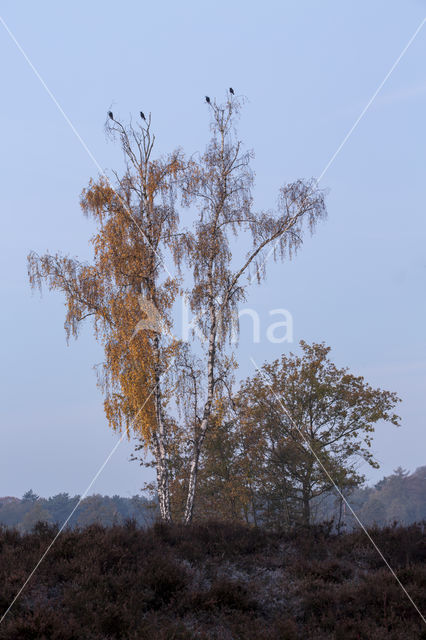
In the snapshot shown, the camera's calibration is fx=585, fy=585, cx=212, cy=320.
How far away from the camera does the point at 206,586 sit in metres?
10.2

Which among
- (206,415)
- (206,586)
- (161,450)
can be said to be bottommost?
(206,586)

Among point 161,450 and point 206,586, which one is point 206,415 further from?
point 206,586

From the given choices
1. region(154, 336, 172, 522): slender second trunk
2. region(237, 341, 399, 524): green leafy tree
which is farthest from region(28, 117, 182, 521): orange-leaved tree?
region(237, 341, 399, 524): green leafy tree

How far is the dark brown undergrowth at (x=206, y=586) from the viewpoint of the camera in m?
8.62

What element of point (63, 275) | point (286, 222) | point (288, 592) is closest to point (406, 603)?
point (288, 592)

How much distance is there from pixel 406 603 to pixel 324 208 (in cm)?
1279

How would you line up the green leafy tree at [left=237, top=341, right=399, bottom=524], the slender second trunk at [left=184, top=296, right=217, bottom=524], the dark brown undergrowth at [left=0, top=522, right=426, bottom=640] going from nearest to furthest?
the dark brown undergrowth at [left=0, top=522, right=426, bottom=640] → the slender second trunk at [left=184, top=296, right=217, bottom=524] → the green leafy tree at [left=237, top=341, right=399, bottom=524]

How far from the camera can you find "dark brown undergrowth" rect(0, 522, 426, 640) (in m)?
8.62

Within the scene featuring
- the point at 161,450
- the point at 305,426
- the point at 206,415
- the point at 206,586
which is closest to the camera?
the point at 206,586

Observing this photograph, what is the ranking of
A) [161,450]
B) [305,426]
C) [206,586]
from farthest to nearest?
[305,426] < [161,450] < [206,586]

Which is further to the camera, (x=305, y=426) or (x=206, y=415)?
(x=305, y=426)

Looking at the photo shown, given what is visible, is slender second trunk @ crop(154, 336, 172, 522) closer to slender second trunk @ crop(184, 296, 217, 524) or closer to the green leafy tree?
slender second trunk @ crop(184, 296, 217, 524)

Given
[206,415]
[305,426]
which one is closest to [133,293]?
[206,415]

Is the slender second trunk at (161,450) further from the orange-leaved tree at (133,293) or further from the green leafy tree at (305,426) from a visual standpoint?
the green leafy tree at (305,426)
